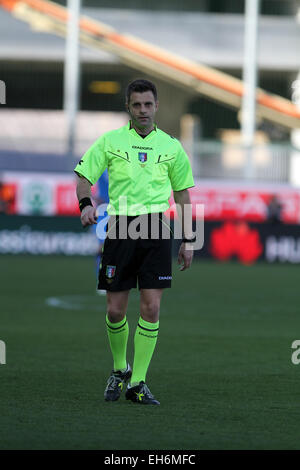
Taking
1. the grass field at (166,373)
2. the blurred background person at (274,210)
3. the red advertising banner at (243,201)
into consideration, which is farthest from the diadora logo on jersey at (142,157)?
the red advertising banner at (243,201)

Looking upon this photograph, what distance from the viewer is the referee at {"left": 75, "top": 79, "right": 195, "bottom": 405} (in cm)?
746

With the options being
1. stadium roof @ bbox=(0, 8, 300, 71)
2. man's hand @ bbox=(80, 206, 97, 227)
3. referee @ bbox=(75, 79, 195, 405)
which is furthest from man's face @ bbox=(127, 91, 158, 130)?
stadium roof @ bbox=(0, 8, 300, 71)

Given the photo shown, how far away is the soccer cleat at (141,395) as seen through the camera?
290 inches

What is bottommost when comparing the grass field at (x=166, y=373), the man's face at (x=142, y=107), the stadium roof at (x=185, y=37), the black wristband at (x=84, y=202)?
the grass field at (x=166, y=373)

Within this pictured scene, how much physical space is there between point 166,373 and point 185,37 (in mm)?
30503

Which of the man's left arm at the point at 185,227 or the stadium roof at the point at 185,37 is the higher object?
the stadium roof at the point at 185,37

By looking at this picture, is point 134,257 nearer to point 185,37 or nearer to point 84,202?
point 84,202

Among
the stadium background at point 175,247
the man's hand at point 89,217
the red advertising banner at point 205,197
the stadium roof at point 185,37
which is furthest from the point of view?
the stadium roof at point 185,37

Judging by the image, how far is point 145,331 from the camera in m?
7.57

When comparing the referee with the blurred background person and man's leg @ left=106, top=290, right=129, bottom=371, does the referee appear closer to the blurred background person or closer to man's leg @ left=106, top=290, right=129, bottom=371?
man's leg @ left=106, top=290, right=129, bottom=371

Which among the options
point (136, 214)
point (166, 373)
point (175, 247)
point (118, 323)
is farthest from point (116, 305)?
point (175, 247)

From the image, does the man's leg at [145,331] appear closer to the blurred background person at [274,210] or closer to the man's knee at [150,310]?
the man's knee at [150,310]

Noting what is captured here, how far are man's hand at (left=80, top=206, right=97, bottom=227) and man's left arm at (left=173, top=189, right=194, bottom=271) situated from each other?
75 centimetres

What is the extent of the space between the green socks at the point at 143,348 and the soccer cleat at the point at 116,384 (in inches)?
3.9
